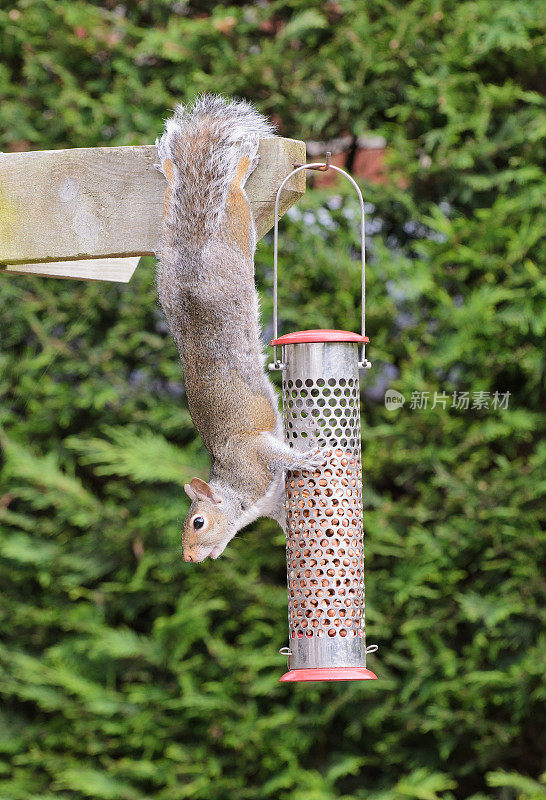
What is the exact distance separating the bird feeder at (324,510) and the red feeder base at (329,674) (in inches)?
0.7

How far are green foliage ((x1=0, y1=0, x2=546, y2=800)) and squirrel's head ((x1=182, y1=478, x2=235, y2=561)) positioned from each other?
3.33 feet

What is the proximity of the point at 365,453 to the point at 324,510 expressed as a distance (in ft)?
3.80

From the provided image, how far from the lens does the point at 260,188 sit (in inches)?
53.1

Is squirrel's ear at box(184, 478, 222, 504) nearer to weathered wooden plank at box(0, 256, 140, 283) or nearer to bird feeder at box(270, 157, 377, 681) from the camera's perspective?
bird feeder at box(270, 157, 377, 681)

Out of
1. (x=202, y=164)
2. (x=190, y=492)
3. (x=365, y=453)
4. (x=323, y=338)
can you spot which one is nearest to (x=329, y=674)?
(x=190, y=492)

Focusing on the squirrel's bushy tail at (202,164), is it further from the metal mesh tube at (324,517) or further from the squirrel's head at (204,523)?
the squirrel's head at (204,523)

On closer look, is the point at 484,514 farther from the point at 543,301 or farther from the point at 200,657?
the point at 200,657

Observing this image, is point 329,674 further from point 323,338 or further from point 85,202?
point 85,202

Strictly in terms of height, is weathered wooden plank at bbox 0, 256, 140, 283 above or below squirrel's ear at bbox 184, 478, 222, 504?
above

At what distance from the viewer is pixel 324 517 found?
140cm

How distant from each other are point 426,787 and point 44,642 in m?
1.18

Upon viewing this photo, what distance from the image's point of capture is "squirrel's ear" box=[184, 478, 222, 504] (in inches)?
54.9

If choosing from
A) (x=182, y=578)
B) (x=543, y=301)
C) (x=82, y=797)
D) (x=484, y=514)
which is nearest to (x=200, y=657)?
(x=182, y=578)

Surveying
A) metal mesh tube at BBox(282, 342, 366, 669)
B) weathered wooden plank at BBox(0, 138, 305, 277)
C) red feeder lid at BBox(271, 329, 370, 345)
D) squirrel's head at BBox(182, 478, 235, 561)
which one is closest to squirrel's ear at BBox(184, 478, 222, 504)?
squirrel's head at BBox(182, 478, 235, 561)
